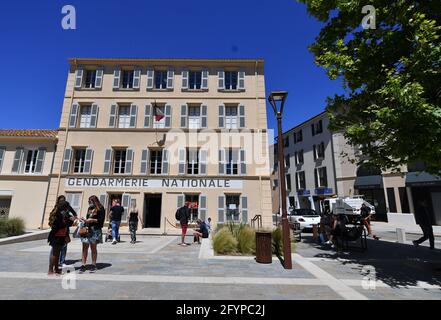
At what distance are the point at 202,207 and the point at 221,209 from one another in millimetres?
1277

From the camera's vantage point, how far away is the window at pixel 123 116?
59.5ft

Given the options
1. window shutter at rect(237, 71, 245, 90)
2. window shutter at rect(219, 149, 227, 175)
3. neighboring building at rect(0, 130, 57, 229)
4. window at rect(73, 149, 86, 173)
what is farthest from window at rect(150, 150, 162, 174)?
window shutter at rect(237, 71, 245, 90)

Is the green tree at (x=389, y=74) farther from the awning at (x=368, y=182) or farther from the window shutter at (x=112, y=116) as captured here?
the awning at (x=368, y=182)

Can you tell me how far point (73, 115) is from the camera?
1797 cm

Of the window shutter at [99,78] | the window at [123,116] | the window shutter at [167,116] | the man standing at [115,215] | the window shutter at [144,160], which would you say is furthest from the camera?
the window shutter at [99,78]

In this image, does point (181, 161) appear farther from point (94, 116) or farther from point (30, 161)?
point (30, 161)

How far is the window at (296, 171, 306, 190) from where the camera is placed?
3384 cm

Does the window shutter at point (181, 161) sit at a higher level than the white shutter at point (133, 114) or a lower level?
lower

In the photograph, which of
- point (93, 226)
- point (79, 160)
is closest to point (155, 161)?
point (79, 160)

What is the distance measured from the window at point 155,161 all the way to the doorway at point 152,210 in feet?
5.66

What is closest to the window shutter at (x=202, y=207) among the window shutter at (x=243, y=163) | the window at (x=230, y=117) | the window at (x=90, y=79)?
the window shutter at (x=243, y=163)

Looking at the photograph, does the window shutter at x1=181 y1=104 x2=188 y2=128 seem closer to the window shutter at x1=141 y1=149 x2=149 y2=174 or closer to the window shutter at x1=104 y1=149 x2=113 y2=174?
the window shutter at x1=141 y1=149 x2=149 y2=174
